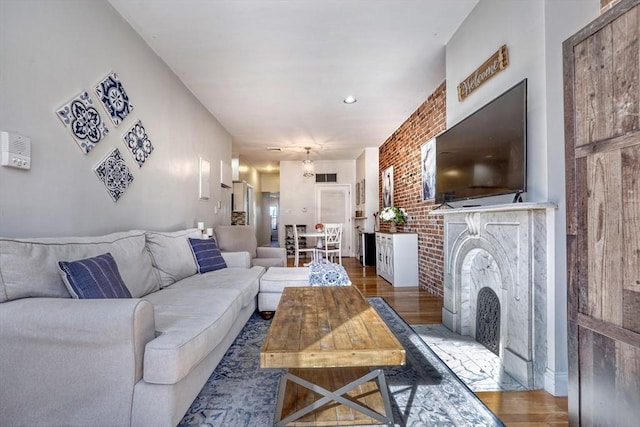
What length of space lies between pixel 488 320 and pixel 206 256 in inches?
103

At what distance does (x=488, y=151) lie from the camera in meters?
2.22

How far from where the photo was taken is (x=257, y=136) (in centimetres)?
598

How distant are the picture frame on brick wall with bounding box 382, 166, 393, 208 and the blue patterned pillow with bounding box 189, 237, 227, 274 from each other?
363 centimetres

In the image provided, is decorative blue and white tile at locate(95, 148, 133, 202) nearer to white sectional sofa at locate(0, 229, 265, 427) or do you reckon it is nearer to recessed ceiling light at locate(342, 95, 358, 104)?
white sectional sofa at locate(0, 229, 265, 427)

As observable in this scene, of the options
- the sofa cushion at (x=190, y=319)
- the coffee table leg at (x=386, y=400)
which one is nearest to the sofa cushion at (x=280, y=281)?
the sofa cushion at (x=190, y=319)

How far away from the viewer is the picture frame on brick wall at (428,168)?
Answer: 12.7 ft

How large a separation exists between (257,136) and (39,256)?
4.84 metres

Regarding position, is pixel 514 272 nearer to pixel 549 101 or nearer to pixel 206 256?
pixel 549 101

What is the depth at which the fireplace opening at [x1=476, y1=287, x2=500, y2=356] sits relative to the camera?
2.22 meters

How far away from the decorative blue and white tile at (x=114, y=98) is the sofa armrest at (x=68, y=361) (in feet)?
5.31

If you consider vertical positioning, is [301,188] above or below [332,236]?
above

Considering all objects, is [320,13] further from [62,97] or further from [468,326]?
[468,326]

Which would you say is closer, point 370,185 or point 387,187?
point 387,187

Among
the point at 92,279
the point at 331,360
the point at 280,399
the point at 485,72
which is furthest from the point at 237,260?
the point at 485,72
